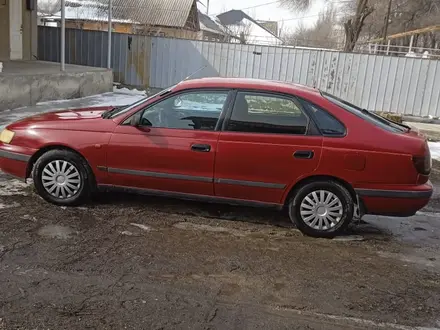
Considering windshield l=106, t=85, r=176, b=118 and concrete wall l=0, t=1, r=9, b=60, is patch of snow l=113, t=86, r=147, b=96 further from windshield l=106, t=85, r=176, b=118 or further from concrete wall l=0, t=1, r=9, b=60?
windshield l=106, t=85, r=176, b=118

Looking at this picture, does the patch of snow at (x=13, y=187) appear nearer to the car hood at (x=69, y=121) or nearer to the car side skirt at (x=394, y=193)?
the car hood at (x=69, y=121)

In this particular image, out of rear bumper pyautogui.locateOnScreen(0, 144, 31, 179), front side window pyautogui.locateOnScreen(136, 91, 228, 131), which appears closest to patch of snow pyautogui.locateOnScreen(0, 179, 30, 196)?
rear bumper pyautogui.locateOnScreen(0, 144, 31, 179)

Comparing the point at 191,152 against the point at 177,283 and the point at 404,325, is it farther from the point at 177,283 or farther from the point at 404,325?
the point at 404,325

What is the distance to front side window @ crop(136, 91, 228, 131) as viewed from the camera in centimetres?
499

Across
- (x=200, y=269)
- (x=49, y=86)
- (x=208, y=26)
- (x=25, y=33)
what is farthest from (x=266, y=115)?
(x=208, y=26)

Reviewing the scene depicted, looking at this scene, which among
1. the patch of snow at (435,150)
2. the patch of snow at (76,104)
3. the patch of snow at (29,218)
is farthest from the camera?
the patch of snow at (76,104)

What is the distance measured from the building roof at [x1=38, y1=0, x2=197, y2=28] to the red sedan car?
32.1 meters

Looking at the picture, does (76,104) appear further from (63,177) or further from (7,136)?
(63,177)

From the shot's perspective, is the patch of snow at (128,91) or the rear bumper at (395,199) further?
the patch of snow at (128,91)

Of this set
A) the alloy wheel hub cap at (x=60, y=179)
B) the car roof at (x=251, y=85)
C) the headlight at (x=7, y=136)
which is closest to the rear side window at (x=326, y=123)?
the car roof at (x=251, y=85)

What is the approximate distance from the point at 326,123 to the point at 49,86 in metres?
9.21

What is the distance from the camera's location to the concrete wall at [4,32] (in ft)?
49.1

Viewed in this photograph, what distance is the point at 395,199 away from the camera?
4668 mm

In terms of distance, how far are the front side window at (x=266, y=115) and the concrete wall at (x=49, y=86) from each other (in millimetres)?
7251
